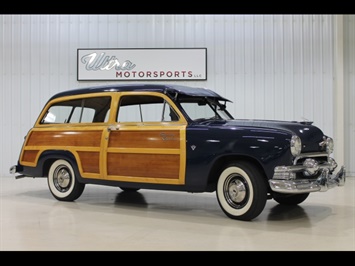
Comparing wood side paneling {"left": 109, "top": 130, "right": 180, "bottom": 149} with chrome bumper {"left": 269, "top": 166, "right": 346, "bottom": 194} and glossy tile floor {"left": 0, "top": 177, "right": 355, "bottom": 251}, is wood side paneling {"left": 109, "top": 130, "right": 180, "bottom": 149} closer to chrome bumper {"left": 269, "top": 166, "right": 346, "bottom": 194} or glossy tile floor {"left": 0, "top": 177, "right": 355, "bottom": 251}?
glossy tile floor {"left": 0, "top": 177, "right": 355, "bottom": 251}

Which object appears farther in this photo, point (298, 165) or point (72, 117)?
point (72, 117)

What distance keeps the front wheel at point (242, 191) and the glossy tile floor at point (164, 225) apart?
0.16 meters

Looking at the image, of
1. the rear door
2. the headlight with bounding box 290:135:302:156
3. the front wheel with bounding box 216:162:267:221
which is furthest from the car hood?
the rear door

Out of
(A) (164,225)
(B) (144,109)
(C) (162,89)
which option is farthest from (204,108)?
(A) (164,225)

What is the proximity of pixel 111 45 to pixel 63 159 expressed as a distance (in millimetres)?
5317

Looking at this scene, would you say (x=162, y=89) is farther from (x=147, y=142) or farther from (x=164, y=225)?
(x=164, y=225)

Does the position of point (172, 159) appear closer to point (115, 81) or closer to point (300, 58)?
point (115, 81)

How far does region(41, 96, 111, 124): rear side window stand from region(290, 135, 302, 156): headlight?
3100 millimetres

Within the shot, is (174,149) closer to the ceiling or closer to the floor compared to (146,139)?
closer to the floor

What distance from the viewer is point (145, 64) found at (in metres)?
11.2

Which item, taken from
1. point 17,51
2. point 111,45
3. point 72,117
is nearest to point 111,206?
point 72,117

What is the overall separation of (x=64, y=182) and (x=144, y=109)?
2.00 metres

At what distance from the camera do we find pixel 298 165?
16.6ft

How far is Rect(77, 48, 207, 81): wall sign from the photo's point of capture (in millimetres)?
11125
